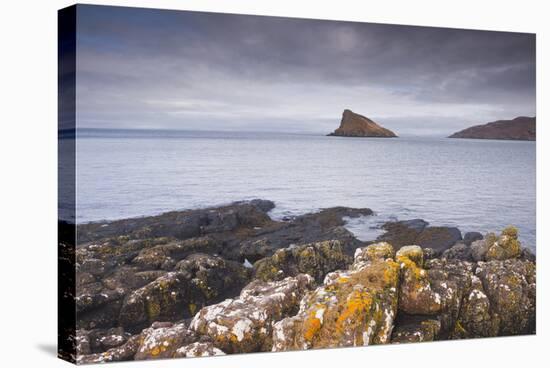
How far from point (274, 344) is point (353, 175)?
281 cm

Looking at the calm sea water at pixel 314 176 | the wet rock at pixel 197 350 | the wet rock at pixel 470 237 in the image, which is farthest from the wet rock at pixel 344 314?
the wet rock at pixel 470 237

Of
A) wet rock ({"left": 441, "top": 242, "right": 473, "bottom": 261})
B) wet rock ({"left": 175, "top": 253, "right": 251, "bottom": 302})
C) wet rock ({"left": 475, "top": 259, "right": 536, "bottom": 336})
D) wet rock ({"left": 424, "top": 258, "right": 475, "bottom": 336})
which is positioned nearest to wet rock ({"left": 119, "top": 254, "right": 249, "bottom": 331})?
wet rock ({"left": 175, "top": 253, "right": 251, "bottom": 302})

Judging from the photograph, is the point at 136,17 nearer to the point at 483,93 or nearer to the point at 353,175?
the point at 353,175

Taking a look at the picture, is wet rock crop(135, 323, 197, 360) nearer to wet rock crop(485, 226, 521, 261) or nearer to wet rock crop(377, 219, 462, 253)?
wet rock crop(377, 219, 462, 253)

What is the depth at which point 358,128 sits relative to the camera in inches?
521

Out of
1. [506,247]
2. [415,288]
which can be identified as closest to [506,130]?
[506,247]

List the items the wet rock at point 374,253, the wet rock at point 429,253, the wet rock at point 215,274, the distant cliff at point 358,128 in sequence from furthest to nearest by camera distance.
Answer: the wet rock at point 429,253 < the distant cliff at point 358,128 < the wet rock at point 374,253 < the wet rock at point 215,274

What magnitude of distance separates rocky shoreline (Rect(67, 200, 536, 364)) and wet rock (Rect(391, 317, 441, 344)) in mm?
18

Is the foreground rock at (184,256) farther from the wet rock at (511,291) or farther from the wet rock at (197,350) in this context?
the wet rock at (511,291)

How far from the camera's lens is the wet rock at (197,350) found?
11648mm

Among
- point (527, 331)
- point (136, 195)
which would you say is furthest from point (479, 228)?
point (136, 195)

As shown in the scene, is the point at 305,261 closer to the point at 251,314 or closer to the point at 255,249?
the point at 255,249

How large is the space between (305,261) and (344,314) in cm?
99

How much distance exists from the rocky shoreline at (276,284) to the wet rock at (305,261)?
1 centimetres
